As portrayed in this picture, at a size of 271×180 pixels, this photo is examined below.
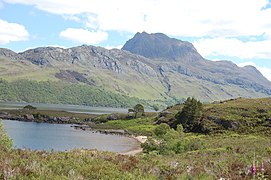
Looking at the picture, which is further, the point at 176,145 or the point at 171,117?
the point at 171,117

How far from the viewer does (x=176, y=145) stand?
2662 inches

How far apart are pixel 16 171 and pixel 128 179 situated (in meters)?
3.41

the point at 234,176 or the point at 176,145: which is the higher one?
the point at 234,176

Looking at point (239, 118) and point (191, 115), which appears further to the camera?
point (191, 115)

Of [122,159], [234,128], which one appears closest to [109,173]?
[122,159]

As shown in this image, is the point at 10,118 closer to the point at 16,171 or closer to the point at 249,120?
the point at 249,120

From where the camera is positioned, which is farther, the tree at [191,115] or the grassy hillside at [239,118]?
the tree at [191,115]

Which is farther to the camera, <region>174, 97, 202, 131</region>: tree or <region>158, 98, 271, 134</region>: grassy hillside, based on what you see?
<region>174, 97, 202, 131</region>: tree

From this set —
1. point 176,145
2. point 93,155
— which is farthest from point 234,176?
point 176,145

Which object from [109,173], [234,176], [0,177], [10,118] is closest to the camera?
[0,177]

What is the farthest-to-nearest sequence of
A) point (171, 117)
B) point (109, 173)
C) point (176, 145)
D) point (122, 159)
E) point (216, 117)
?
point (171, 117)
point (216, 117)
point (176, 145)
point (122, 159)
point (109, 173)

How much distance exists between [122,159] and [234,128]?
102 metres

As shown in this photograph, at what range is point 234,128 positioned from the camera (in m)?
113

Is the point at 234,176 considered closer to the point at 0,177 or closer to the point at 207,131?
the point at 0,177
